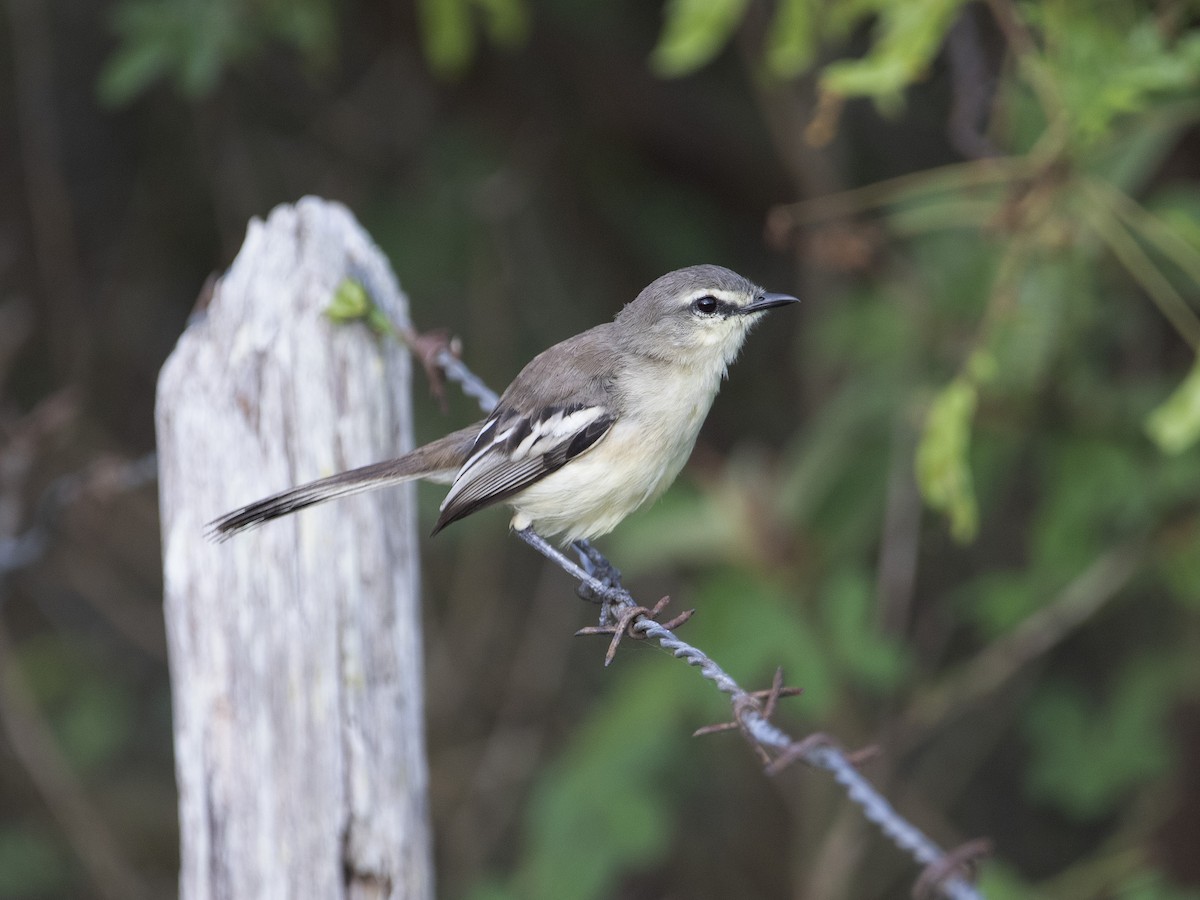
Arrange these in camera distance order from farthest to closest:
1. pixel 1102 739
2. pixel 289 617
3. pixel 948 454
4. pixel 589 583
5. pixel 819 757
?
pixel 1102 739
pixel 948 454
pixel 589 583
pixel 289 617
pixel 819 757

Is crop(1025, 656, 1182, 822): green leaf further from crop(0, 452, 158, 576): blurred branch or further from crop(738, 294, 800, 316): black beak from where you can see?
crop(0, 452, 158, 576): blurred branch

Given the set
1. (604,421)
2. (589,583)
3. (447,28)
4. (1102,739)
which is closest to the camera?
(589,583)

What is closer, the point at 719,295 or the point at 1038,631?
the point at 719,295

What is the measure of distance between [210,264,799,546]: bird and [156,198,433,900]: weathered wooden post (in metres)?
0.42

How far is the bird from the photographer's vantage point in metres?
3.54

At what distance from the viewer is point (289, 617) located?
2.87 metres

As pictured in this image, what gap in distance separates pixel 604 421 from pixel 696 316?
45 centimetres

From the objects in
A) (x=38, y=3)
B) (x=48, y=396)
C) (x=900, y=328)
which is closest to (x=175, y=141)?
(x=38, y=3)

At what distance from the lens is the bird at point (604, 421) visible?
3.54 metres

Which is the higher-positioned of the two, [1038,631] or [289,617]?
[289,617]

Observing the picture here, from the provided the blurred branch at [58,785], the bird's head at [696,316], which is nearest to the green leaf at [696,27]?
the bird's head at [696,316]

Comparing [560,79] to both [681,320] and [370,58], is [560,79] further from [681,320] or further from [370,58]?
[681,320]

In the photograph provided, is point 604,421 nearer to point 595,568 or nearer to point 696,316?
point 696,316

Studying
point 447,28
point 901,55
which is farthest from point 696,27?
point 447,28
